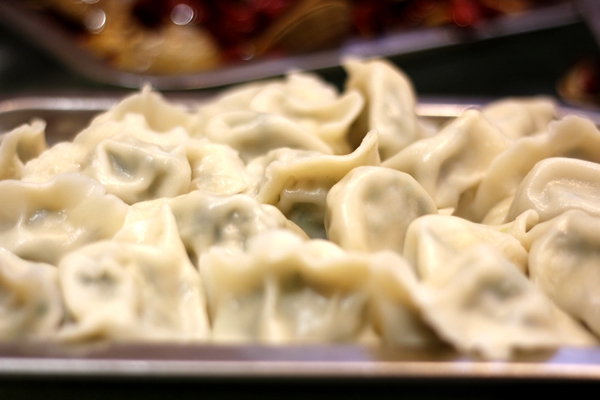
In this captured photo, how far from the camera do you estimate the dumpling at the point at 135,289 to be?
0.89m

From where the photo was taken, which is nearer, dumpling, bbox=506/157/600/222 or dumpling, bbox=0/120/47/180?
dumpling, bbox=506/157/600/222

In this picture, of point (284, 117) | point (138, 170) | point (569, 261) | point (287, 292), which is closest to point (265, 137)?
point (284, 117)

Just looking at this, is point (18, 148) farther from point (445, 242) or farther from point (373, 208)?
point (445, 242)

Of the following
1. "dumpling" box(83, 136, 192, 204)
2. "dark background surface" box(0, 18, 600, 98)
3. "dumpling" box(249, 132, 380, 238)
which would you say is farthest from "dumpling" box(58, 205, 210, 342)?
"dark background surface" box(0, 18, 600, 98)

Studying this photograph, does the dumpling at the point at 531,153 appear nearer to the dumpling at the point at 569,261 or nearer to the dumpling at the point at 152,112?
the dumpling at the point at 569,261

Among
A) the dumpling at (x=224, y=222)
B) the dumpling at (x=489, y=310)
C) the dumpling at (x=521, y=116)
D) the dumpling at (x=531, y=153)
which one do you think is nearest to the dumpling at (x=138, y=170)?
the dumpling at (x=224, y=222)

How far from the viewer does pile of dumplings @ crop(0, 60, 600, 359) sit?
908mm

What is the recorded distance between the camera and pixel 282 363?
2.56 ft

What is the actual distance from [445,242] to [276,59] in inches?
72.5

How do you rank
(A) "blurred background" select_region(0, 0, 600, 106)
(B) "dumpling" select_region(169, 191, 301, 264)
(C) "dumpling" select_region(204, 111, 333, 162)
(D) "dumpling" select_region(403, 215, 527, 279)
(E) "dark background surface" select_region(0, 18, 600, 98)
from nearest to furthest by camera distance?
(D) "dumpling" select_region(403, 215, 527, 279), (B) "dumpling" select_region(169, 191, 301, 264), (C) "dumpling" select_region(204, 111, 333, 162), (A) "blurred background" select_region(0, 0, 600, 106), (E) "dark background surface" select_region(0, 18, 600, 98)

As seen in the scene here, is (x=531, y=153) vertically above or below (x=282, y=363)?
above

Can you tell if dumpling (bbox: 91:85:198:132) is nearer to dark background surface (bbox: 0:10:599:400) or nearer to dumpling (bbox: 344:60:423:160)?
dumpling (bbox: 344:60:423:160)

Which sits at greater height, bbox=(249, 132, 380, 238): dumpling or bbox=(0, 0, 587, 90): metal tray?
bbox=(0, 0, 587, 90): metal tray

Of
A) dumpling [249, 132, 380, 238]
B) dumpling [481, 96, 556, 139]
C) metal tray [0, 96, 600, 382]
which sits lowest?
metal tray [0, 96, 600, 382]
